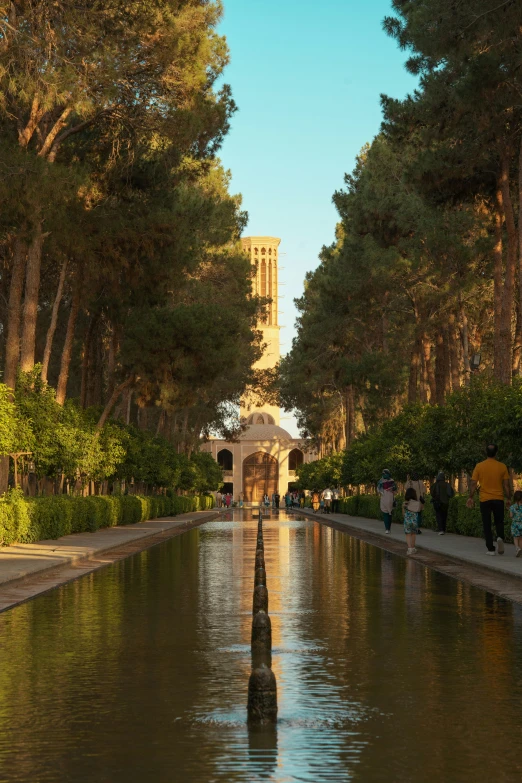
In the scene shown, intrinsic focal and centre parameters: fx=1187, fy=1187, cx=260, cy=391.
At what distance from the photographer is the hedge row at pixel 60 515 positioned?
23766 millimetres

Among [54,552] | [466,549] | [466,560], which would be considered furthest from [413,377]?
[466,560]

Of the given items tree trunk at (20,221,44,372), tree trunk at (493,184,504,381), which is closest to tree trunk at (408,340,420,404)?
tree trunk at (493,184,504,381)

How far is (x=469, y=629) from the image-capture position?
37.6ft

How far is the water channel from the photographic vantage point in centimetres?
589

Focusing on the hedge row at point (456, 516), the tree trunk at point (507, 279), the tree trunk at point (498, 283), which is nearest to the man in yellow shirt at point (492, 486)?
the hedge row at point (456, 516)

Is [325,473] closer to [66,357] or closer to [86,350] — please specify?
[86,350]

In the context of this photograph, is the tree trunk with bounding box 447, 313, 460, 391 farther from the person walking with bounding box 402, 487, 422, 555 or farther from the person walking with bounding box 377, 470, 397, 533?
the person walking with bounding box 402, 487, 422, 555

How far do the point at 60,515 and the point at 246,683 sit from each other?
20132 mm

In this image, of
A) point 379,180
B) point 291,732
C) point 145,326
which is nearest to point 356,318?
point 379,180

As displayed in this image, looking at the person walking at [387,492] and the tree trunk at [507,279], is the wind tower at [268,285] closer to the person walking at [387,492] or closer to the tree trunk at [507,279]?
the person walking at [387,492]

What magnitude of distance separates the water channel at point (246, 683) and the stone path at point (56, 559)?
30.3 inches

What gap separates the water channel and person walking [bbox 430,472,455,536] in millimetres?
14897

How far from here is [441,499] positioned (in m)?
31.2

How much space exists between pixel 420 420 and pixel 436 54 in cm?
1866
